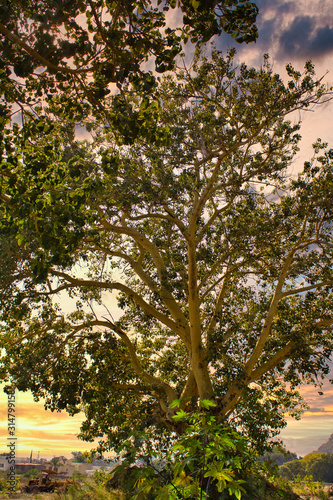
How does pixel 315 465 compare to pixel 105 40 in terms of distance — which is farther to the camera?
pixel 315 465

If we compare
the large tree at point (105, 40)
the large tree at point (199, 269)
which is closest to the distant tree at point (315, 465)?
the large tree at point (199, 269)

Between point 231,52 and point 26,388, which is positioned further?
point 26,388

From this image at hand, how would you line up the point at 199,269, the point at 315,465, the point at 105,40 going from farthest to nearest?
1. the point at 315,465
2. the point at 199,269
3. the point at 105,40

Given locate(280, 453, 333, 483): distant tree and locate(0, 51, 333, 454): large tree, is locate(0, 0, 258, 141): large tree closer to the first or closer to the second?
locate(0, 51, 333, 454): large tree

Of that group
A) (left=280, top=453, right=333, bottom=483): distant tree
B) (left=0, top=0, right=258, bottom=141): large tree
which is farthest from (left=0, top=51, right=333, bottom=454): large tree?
(left=280, top=453, right=333, bottom=483): distant tree

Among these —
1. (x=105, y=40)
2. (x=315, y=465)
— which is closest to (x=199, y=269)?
(x=105, y=40)

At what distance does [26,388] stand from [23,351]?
1051mm

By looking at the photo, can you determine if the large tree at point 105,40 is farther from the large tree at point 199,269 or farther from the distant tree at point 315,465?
the distant tree at point 315,465

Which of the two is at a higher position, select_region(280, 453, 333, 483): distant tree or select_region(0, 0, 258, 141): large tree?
select_region(0, 0, 258, 141): large tree

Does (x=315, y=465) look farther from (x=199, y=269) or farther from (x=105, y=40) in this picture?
(x=105, y=40)

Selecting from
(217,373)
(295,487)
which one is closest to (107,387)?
(217,373)

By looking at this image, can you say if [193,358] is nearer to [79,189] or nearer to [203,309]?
[203,309]

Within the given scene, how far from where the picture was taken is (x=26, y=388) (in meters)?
9.80

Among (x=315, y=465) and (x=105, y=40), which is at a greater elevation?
(x=105, y=40)
